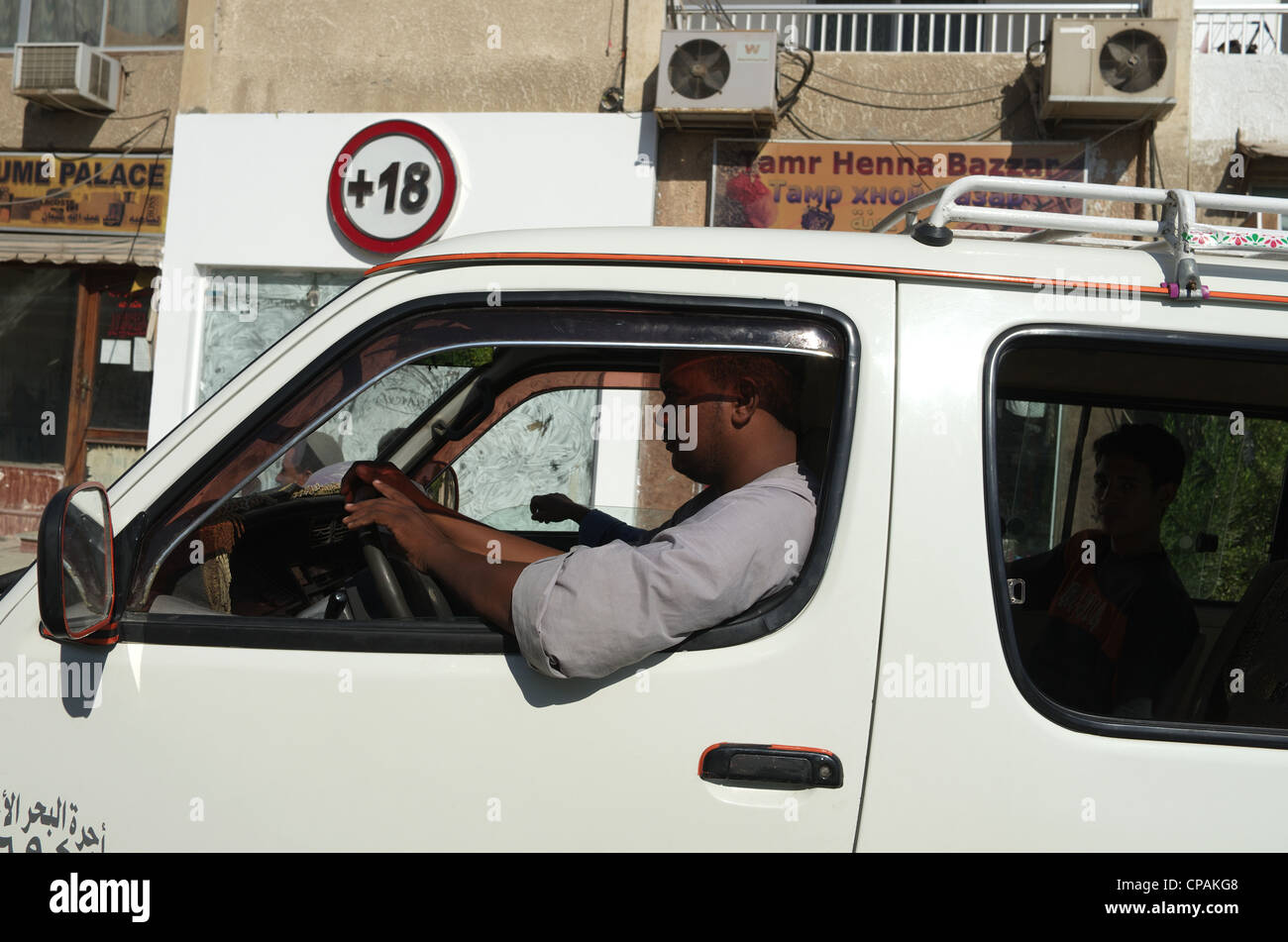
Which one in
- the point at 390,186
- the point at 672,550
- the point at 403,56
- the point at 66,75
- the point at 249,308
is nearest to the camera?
the point at 672,550

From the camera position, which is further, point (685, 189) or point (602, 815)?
point (685, 189)

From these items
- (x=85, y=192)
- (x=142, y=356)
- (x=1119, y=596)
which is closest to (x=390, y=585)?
(x=1119, y=596)

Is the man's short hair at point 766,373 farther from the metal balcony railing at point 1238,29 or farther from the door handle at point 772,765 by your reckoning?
the metal balcony railing at point 1238,29

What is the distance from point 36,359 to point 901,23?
28.5 feet

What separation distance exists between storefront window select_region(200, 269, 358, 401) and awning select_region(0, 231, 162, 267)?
2.22ft

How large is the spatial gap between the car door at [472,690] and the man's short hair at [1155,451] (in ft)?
4.10

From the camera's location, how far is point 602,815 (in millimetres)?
1454

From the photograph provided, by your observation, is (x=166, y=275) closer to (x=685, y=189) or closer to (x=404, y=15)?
(x=404, y=15)

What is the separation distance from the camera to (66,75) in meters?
9.13

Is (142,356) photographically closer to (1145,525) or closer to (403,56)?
(403,56)

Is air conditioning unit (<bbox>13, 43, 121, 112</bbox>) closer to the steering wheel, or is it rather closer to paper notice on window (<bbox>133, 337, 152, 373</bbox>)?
paper notice on window (<bbox>133, 337, 152, 373</bbox>)

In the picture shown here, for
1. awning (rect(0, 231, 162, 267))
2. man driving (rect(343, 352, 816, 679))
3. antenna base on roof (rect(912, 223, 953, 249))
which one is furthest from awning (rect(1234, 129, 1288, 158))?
awning (rect(0, 231, 162, 267))
